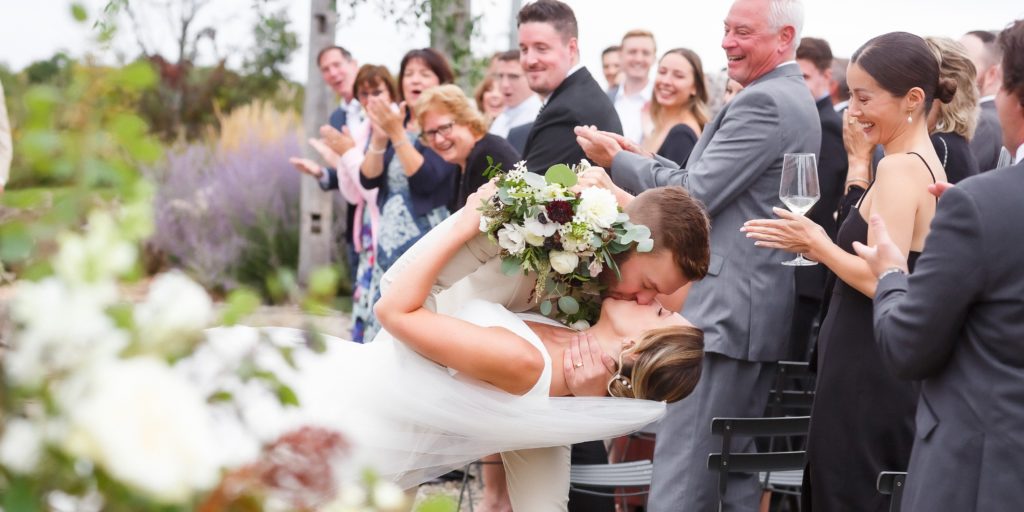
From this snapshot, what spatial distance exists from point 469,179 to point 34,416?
4455 mm

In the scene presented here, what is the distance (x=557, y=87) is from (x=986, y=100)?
7.51 ft

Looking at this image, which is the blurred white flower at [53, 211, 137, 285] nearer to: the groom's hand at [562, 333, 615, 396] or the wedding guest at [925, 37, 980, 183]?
the groom's hand at [562, 333, 615, 396]

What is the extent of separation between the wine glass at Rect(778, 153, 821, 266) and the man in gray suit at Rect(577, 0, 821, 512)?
0.32 m

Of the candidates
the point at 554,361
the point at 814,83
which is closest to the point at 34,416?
the point at 554,361

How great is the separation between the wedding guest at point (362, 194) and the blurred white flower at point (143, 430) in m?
5.29

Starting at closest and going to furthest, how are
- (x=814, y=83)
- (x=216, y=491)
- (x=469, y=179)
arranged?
1. (x=216, y=491)
2. (x=469, y=179)
3. (x=814, y=83)

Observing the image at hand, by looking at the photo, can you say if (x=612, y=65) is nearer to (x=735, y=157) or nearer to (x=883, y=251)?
(x=735, y=157)

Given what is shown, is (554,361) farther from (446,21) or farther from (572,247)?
(446,21)

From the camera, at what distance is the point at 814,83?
641cm

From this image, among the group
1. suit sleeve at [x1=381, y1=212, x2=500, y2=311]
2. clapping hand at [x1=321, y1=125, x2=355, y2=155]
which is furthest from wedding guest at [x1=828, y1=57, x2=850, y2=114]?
suit sleeve at [x1=381, y1=212, x2=500, y2=311]

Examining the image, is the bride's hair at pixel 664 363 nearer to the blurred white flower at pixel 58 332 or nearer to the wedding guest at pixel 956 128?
the wedding guest at pixel 956 128

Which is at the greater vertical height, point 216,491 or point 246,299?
point 246,299

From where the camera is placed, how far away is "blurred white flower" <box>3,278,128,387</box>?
32.2 inches

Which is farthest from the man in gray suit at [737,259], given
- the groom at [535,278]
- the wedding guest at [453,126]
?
the wedding guest at [453,126]
